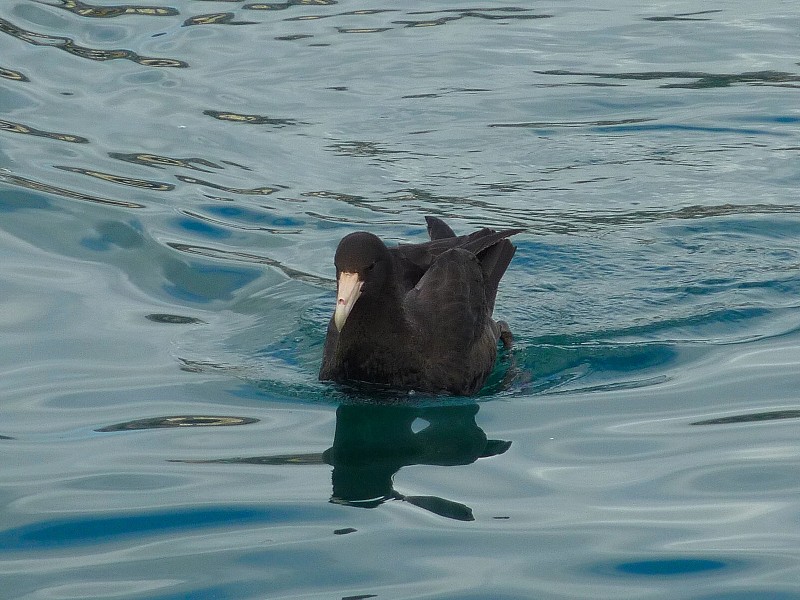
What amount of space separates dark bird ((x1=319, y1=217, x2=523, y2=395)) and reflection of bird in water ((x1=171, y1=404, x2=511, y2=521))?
26cm

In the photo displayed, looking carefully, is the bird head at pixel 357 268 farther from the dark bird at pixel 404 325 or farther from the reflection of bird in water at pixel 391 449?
the reflection of bird in water at pixel 391 449

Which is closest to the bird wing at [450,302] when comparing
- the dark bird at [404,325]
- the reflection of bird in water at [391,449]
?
the dark bird at [404,325]

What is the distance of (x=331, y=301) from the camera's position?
29.2ft

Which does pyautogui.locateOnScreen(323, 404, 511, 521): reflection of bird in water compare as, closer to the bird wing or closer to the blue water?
the blue water

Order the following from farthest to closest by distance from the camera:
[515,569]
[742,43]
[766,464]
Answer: [742,43] < [766,464] < [515,569]

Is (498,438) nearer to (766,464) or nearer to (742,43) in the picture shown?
(766,464)

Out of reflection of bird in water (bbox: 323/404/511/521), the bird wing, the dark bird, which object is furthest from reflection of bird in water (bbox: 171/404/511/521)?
the bird wing

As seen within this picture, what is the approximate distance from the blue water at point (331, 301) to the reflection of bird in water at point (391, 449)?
0.07 feet

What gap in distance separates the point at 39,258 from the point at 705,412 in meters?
5.00

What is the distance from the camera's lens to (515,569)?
5.18 meters

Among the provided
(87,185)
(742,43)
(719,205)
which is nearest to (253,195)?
(87,185)

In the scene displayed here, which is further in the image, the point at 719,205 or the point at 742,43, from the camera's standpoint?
the point at 742,43

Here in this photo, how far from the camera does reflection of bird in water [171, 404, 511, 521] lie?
588 centimetres

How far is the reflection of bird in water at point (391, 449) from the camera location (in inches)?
231
